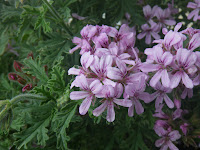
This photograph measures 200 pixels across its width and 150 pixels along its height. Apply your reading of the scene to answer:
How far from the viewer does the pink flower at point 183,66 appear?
1.02 metres

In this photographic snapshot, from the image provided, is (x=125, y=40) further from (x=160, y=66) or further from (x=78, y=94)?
(x=78, y=94)

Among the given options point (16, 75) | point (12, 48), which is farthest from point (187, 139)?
point (12, 48)

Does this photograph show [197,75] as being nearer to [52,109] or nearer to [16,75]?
[52,109]

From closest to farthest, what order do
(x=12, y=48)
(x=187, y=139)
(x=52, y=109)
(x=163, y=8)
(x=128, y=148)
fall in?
(x=52, y=109) → (x=187, y=139) → (x=128, y=148) → (x=163, y=8) → (x=12, y=48)

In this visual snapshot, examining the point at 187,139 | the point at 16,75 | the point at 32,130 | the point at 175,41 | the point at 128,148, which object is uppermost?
the point at 175,41

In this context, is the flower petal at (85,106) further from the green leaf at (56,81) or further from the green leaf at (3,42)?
the green leaf at (3,42)

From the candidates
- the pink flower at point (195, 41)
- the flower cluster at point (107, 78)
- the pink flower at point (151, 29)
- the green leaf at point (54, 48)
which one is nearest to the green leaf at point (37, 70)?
the green leaf at point (54, 48)

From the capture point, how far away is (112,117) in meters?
1.12

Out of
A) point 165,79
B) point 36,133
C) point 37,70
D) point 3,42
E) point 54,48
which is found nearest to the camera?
point 165,79

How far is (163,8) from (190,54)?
94 centimetres

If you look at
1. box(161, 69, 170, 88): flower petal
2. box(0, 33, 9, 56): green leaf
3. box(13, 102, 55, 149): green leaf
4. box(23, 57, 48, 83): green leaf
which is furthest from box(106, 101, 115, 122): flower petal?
box(0, 33, 9, 56): green leaf

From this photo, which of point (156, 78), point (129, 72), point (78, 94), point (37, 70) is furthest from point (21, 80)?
point (156, 78)

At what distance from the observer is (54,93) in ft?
4.96

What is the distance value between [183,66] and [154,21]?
30.8 inches
